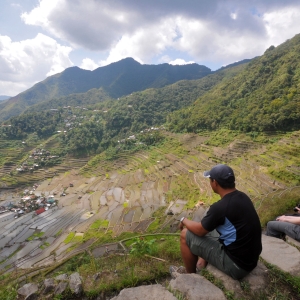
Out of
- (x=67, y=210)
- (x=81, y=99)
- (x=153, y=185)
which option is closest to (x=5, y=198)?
(x=67, y=210)

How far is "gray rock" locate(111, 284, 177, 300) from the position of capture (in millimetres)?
1972

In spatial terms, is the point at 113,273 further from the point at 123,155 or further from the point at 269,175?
the point at 123,155

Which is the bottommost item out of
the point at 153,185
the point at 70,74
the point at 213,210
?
the point at 153,185

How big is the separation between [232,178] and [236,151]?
23479mm

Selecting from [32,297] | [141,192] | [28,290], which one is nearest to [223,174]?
[32,297]

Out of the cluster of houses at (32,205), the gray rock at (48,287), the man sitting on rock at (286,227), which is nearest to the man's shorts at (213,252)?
the man sitting on rock at (286,227)

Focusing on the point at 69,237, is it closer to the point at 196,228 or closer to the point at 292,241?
the point at 292,241

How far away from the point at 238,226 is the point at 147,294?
108cm

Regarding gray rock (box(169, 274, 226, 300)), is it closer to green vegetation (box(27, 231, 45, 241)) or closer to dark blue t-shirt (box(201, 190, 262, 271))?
dark blue t-shirt (box(201, 190, 262, 271))

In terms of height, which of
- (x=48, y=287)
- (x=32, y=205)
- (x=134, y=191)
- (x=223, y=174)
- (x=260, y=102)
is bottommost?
(x=32, y=205)

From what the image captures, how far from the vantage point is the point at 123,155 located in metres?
39.8

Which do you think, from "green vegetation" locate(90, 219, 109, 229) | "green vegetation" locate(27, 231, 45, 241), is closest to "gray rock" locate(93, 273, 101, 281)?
"green vegetation" locate(90, 219, 109, 229)

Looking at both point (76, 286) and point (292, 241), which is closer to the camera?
point (76, 286)

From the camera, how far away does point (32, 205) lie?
2634 centimetres
